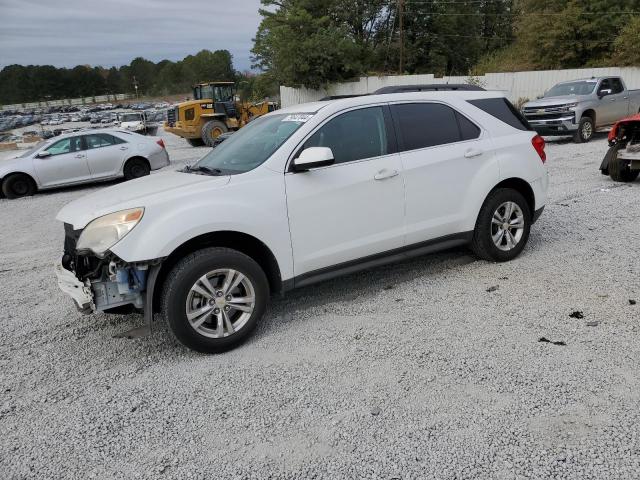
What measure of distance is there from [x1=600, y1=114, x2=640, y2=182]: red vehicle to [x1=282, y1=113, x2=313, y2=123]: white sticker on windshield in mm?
6490

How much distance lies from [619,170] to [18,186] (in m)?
12.9

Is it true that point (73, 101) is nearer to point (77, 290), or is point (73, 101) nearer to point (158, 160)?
point (158, 160)

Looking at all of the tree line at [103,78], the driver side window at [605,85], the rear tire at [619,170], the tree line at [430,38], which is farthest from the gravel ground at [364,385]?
the tree line at [103,78]

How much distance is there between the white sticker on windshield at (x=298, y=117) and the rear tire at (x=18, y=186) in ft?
34.8

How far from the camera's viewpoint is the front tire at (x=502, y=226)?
5.25m

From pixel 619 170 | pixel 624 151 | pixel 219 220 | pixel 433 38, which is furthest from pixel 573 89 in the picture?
pixel 433 38

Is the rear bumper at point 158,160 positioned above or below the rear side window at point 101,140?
below

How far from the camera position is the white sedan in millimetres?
12836

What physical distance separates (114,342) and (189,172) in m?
1.56

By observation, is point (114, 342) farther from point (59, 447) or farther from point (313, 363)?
point (313, 363)

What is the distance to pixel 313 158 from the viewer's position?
159 inches

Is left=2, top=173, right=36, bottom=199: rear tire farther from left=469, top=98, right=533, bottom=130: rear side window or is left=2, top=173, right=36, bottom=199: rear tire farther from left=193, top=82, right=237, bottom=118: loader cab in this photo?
left=469, top=98, right=533, bottom=130: rear side window

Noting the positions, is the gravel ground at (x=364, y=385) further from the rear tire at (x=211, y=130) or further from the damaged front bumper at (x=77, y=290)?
the rear tire at (x=211, y=130)

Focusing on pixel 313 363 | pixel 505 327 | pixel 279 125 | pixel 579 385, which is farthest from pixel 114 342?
pixel 579 385
